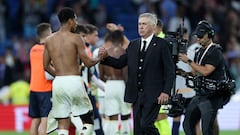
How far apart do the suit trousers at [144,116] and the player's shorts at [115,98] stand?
3249 mm

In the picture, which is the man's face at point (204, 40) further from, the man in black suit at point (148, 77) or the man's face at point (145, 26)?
the man's face at point (145, 26)

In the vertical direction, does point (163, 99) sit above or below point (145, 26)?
below

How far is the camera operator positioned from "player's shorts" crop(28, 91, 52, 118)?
310 centimetres

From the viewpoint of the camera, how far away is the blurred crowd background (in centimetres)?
2855

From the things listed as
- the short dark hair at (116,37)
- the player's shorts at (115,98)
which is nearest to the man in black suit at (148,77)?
the short dark hair at (116,37)

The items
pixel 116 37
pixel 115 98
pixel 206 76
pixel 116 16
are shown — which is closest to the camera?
pixel 206 76

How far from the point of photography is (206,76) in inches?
635

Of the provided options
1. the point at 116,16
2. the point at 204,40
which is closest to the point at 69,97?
the point at 204,40

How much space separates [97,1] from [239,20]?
493cm

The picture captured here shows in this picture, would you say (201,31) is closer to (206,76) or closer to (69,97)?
(206,76)

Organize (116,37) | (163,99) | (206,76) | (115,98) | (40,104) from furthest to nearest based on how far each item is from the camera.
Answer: (115,98), (116,37), (40,104), (206,76), (163,99)

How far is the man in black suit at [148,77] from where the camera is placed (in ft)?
50.8

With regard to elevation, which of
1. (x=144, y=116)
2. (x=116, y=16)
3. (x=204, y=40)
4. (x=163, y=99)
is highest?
(x=116, y=16)

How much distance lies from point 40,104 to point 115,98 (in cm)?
185
